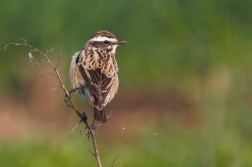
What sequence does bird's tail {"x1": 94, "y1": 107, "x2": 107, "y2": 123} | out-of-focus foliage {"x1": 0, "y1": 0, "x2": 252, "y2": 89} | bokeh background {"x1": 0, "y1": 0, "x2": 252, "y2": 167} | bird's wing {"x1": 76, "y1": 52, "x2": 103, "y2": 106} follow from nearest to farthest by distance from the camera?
bird's tail {"x1": 94, "y1": 107, "x2": 107, "y2": 123} → bird's wing {"x1": 76, "y1": 52, "x2": 103, "y2": 106} → bokeh background {"x1": 0, "y1": 0, "x2": 252, "y2": 167} → out-of-focus foliage {"x1": 0, "y1": 0, "x2": 252, "y2": 89}

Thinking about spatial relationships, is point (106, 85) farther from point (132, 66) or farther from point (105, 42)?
point (132, 66)

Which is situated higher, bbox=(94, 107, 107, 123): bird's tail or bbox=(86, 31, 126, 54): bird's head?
bbox=(86, 31, 126, 54): bird's head

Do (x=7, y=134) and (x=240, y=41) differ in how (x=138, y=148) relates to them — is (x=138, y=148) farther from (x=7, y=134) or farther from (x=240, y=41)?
(x=240, y=41)

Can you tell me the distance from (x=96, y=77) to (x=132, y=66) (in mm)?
6674

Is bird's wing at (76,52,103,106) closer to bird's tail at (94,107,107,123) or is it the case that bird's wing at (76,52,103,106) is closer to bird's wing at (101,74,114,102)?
bird's wing at (101,74,114,102)

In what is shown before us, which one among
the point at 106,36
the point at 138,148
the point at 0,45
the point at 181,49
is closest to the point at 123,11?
the point at 181,49

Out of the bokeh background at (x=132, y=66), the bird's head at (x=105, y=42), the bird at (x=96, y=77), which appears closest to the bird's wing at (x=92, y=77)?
the bird at (x=96, y=77)

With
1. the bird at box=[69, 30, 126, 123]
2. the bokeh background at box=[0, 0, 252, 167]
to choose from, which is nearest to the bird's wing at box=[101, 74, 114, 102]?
the bird at box=[69, 30, 126, 123]

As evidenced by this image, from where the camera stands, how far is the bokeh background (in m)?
12.0

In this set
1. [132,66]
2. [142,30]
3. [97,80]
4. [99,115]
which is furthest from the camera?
[142,30]

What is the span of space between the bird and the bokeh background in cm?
347

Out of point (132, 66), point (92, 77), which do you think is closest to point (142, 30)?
point (132, 66)

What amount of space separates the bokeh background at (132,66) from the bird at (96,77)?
3.47 meters

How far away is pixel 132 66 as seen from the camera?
45.4 ft
